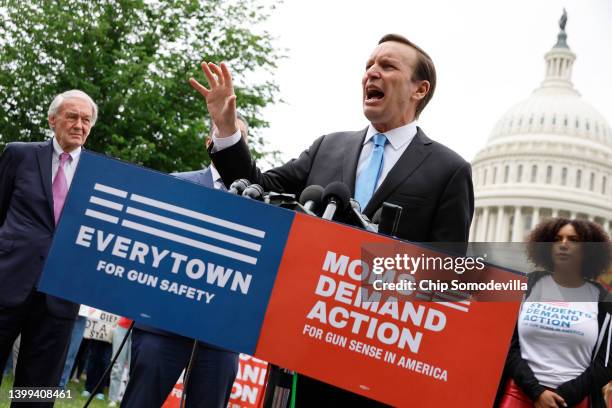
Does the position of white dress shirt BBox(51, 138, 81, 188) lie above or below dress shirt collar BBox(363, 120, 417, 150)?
below

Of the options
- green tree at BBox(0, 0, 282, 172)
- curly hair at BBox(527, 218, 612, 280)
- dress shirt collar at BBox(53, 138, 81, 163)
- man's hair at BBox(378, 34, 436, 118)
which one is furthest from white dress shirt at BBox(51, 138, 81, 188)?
green tree at BBox(0, 0, 282, 172)

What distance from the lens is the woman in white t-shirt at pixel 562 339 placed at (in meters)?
4.42

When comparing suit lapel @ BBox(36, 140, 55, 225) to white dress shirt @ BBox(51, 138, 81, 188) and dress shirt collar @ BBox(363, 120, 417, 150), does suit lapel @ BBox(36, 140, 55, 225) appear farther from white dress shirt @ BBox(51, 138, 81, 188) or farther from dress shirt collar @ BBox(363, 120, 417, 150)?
dress shirt collar @ BBox(363, 120, 417, 150)

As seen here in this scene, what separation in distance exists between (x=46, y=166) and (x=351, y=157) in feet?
7.51

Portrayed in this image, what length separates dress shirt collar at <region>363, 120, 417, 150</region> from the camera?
312cm

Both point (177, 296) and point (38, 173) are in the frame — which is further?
point (38, 173)

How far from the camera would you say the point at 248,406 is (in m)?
6.74

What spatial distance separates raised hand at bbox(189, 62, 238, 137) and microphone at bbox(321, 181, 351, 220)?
538mm

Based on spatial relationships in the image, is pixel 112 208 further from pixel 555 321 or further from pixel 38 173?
pixel 555 321

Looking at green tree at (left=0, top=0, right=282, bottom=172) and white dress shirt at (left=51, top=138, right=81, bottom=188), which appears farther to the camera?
green tree at (left=0, top=0, right=282, bottom=172)

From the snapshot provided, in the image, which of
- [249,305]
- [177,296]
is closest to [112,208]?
[177,296]

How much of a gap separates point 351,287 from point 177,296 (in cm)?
47

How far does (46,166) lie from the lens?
15.6 ft

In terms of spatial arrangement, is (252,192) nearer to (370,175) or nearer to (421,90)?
(370,175)
